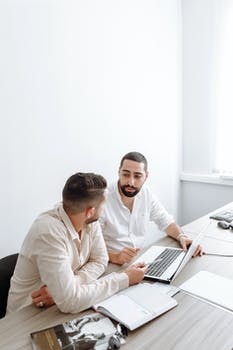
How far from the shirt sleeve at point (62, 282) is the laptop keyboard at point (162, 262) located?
0.26m

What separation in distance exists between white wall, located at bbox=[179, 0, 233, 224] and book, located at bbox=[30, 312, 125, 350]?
2.27m

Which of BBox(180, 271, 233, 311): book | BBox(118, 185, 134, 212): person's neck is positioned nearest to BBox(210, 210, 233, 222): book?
BBox(118, 185, 134, 212): person's neck

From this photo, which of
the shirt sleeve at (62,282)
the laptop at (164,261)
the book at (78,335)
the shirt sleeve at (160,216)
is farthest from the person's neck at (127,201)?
the book at (78,335)

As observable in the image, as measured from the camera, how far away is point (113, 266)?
4.36ft

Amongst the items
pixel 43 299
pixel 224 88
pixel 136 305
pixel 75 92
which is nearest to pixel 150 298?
pixel 136 305

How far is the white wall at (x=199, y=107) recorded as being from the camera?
2.77m

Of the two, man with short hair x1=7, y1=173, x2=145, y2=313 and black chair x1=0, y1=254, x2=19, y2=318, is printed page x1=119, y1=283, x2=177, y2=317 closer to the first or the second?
man with short hair x1=7, y1=173, x2=145, y2=313

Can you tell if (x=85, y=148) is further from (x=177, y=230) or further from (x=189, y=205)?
(x=189, y=205)

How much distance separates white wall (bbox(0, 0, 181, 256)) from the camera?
1705mm

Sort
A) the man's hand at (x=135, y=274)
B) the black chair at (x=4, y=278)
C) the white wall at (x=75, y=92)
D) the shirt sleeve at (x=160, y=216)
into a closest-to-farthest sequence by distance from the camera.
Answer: the man's hand at (x=135, y=274)
the black chair at (x=4, y=278)
the white wall at (x=75, y=92)
the shirt sleeve at (x=160, y=216)

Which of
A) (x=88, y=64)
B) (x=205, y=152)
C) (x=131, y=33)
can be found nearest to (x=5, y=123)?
(x=88, y=64)

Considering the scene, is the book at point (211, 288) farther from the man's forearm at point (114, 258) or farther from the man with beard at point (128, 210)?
the man with beard at point (128, 210)

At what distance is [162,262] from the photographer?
1319mm

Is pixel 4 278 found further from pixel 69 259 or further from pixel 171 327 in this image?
pixel 171 327
